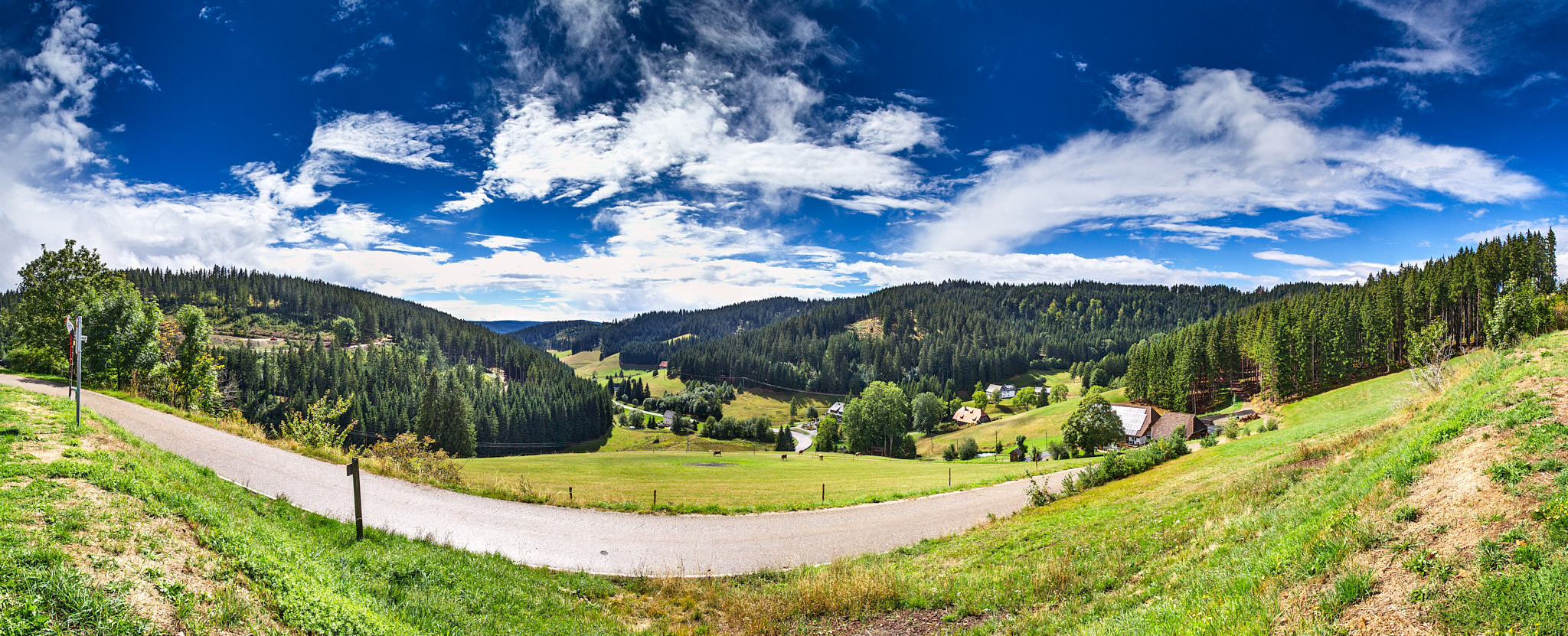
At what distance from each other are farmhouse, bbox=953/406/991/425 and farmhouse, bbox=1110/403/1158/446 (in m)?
39.0

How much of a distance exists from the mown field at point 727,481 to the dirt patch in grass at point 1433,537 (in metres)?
15.7

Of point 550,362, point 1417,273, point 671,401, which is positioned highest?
point 1417,273

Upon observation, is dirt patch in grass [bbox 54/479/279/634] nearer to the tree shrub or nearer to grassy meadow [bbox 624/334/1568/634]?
grassy meadow [bbox 624/334/1568/634]

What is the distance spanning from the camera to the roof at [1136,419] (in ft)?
230

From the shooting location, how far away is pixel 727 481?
41.6 m

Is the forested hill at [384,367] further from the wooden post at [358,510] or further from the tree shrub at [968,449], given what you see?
the wooden post at [358,510]

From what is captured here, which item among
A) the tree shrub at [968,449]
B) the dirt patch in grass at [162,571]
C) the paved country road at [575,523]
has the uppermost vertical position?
the dirt patch in grass at [162,571]

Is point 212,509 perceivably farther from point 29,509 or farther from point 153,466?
point 153,466

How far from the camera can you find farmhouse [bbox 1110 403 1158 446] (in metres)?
68.2

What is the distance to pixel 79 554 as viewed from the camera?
608 centimetres

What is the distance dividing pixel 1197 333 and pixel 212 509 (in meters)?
111

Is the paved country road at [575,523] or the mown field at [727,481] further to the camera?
the mown field at [727,481]

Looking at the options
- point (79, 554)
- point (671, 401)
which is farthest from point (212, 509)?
point (671, 401)

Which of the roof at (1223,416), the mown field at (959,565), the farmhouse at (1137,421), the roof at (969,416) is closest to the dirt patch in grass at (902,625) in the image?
the mown field at (959,565)
